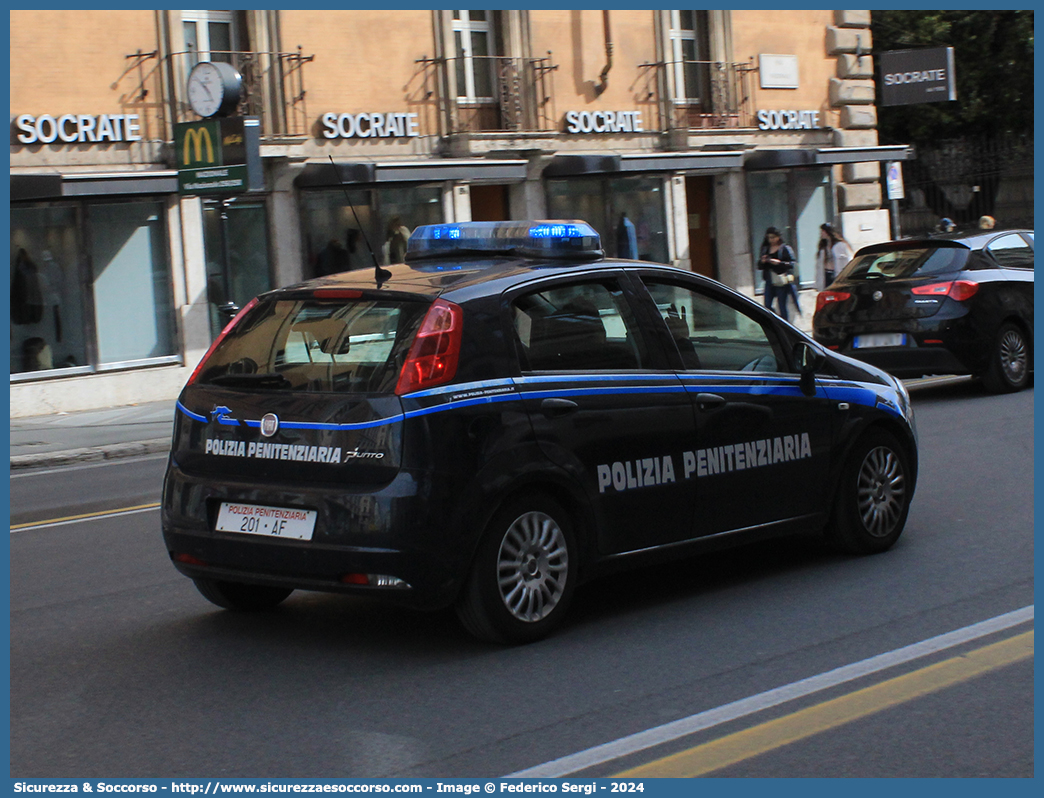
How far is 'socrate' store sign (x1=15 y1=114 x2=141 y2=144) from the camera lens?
1812 cm

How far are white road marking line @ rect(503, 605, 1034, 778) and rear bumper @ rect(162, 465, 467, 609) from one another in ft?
3.83

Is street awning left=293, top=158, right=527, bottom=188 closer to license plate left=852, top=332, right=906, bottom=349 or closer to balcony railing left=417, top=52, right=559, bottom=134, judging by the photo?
balcony railing left=417, top=52, right=559, bottom=134

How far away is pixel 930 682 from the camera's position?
5066mm

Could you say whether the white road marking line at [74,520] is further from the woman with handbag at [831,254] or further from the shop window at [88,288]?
the woman with handbag at [831,254]

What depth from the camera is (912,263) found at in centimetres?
1432

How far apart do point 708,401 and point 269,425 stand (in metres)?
2.00

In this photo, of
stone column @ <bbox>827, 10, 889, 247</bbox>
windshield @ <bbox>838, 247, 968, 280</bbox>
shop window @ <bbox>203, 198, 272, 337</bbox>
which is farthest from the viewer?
stone column @ <bbox>827, 10, 889, 247</bbox>

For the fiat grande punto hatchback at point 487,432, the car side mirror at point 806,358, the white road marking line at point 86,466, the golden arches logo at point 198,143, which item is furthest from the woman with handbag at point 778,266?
the fiat grande punto hatchback at point 487,432

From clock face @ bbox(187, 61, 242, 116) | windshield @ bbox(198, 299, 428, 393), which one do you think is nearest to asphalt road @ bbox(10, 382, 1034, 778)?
windshield @ bbox(198, 299, 428, 393)

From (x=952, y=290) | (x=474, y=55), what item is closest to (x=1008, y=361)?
(x=952, y=290)

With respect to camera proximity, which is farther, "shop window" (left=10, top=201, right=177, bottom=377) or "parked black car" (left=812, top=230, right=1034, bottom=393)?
"shop window" (left=10, top=201, right=177, bottom=377)

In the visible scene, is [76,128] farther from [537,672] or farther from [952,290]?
[537,672]

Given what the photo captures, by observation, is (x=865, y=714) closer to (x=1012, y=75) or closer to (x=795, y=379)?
(x=795, y=379)

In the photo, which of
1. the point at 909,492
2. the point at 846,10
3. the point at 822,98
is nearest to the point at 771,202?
the point at 822,98
